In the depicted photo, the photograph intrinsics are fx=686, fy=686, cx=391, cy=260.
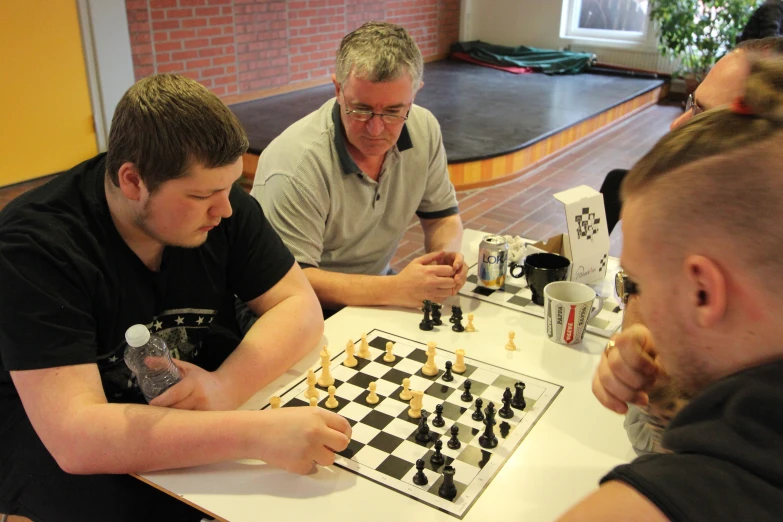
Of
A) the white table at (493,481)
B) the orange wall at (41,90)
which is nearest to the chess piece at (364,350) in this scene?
the white table at (493,481)

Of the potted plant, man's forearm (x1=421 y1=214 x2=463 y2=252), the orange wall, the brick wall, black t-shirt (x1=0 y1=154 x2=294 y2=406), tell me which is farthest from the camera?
the potted plant

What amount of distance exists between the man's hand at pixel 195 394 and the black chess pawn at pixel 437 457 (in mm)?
386

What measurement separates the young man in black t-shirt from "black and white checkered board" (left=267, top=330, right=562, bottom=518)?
70 millimetres

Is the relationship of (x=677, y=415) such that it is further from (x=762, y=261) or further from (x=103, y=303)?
(x=103, y=303)

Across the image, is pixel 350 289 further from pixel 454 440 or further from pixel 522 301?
pixel 454 440

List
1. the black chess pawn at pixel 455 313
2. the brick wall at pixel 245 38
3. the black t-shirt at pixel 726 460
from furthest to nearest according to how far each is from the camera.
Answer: the brick wall at pixel 245 38
the black chess pawn at pixel 455 313
the black t-shirt at pixel 726 460

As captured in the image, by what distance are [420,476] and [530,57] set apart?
7613 mm

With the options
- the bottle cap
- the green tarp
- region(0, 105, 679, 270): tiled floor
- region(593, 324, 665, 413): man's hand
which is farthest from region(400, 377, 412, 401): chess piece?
the green tarp

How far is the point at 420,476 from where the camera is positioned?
106cm

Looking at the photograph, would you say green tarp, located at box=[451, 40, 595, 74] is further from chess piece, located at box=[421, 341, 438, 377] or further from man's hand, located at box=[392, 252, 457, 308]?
chess piece, located at box=[421, 341, 438, 377]

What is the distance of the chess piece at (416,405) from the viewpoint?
1231 mm

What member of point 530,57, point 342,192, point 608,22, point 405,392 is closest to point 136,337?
point 405,392

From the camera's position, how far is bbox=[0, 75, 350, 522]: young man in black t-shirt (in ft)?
3.61

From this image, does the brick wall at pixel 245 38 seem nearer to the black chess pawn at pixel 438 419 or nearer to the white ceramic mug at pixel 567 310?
the white ceramic mug at pixel 567 310
